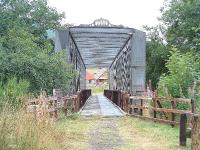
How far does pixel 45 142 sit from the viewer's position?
6.09 m

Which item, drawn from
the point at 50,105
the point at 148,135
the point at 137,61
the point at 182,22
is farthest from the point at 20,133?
the point at 182,22

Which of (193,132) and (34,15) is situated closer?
(193,132)

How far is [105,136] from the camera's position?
10242mm

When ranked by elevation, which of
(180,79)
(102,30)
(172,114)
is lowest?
(172,114)

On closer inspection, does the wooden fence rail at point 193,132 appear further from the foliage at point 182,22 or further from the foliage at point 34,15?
the foliage at point 34,15

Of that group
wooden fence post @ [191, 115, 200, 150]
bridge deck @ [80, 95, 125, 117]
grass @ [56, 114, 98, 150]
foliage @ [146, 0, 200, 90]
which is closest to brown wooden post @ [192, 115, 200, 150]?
wooden fence post @ [191, 115, 200, 150]

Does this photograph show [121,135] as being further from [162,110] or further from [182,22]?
[182,22]

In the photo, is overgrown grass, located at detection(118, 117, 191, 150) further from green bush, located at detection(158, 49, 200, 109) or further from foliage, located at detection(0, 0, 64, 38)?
foliage, located at detection(0, 0, 64, 38)

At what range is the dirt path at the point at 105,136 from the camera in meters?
8.78

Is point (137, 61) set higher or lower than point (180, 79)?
higher

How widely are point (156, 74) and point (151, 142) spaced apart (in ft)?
87.1

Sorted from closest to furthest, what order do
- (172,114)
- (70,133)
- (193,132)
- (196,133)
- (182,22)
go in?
(196,133)
(193,132)
(70,133)
(172,114)
(182,22)

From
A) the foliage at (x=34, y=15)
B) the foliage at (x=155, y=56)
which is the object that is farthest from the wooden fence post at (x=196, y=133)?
the foliage at (x=155, y=56)

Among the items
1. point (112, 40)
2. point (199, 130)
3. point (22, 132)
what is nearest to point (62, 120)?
point (199, 130)
